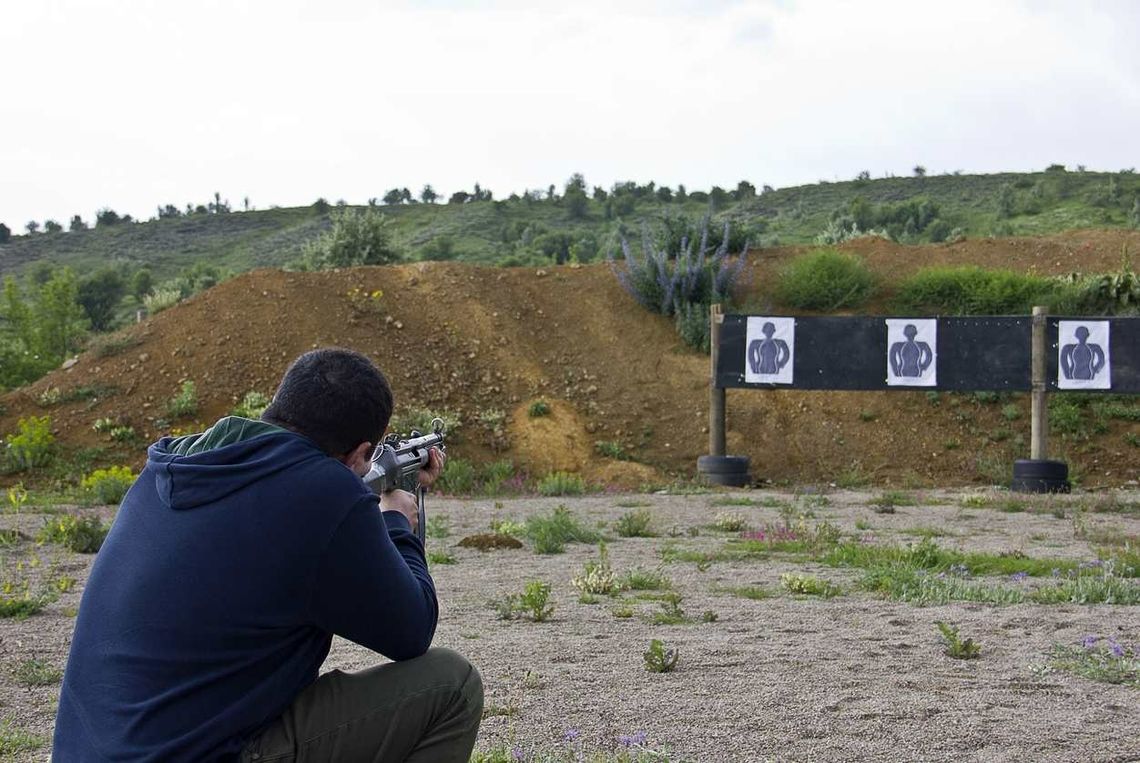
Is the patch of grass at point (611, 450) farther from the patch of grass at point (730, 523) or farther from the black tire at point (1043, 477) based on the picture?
the patch of grass at point (730, 523)

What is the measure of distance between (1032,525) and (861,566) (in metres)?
3.63

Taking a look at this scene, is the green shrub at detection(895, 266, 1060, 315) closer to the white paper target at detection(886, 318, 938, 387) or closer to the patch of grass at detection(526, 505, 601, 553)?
the white paper target at detection(886, 318, 938, 387)

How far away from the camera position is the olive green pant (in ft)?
10.8

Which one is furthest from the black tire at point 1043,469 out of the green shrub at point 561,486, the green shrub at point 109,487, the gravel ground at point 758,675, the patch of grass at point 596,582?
the green shrub at point 109,487

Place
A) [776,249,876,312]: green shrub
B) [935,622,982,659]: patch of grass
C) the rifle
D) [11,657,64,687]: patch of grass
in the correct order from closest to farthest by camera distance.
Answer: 1. the rifle
2. [11,657,64,687]: patch of grass
3. [935,622,982,659]: patch of grass
4. [776,249,876,312]: green shrub

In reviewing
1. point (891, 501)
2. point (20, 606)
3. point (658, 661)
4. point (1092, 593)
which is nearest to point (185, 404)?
point (891, 501)

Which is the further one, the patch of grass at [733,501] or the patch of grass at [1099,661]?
the patch of grass at [733,501]

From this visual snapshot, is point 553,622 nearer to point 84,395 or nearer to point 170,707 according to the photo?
point 170,707

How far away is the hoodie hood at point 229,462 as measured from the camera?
3.11 m

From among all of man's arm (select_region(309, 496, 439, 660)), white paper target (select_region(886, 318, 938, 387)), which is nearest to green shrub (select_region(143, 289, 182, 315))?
white paper target (select_region(886, 318, 938, 387))

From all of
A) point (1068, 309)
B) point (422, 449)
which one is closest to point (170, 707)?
point (422, 449)

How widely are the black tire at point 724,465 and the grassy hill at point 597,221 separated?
53.5 feet

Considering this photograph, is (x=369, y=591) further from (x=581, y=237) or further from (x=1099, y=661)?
(x=581, y=237)

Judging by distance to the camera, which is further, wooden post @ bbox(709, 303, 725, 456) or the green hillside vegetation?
the green hillside vegetation
